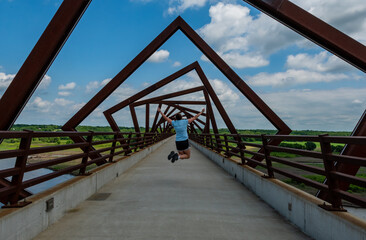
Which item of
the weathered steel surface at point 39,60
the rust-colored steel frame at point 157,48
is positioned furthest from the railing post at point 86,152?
the rust-colored steel frame at point 157,48

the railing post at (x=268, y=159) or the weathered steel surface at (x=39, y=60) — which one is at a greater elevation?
the weathered steel surface at (x=39, y=60)

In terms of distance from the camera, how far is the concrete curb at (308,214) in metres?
3.28

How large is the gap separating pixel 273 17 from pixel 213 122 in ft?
44.4

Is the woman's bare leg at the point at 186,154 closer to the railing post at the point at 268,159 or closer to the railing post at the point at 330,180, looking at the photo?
the railing post at the point at 268,159

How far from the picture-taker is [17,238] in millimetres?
3480

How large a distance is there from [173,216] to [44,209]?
6.65ft

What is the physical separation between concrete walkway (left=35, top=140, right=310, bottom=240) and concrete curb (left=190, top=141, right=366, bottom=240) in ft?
0.56

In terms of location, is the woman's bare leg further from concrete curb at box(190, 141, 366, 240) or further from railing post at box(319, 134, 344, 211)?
railing post at box(319, 134, 344, 211)

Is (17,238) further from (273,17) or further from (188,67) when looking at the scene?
(188,67)

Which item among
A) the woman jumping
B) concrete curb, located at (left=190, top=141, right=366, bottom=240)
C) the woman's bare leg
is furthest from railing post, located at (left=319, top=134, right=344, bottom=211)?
the woman's bare leg

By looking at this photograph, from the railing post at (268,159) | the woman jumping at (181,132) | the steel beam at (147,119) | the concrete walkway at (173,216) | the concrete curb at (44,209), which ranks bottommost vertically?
the concrete walkway at (173,216)

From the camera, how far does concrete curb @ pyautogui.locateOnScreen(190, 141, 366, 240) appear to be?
328cm

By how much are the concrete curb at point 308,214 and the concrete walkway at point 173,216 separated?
0.56ft

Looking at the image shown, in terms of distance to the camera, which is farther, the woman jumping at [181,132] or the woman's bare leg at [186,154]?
the woman's bare leg at [186,154]
